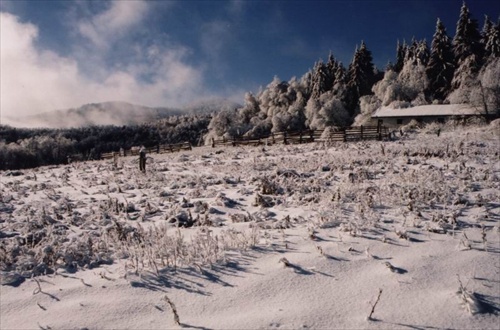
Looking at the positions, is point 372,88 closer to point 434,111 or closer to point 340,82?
point 340,82

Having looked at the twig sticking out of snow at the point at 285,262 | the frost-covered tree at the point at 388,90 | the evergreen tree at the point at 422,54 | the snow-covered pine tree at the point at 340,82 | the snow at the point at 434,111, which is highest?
the evergreen tree at the point at 422,54

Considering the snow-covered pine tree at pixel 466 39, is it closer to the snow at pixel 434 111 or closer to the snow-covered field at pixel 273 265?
the snow at pixel 434 111

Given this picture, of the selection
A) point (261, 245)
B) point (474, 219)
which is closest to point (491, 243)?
point (474, 219)

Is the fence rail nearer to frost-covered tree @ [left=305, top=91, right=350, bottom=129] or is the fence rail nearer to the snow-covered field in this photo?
the snow-covered field

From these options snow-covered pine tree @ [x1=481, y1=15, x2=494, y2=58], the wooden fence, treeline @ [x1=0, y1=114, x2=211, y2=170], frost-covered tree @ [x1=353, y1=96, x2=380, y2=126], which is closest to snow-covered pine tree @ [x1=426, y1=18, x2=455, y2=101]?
snow-covered pine tree @ [x1=481, y1=15, x2=494, y2=58]

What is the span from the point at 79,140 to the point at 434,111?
141829mm

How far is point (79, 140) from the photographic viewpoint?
14850 centimetres

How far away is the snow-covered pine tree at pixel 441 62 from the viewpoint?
63594 millimetres

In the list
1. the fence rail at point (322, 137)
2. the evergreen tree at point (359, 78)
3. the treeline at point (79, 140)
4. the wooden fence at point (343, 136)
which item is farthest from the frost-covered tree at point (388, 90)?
the treeline at point (79, 140)

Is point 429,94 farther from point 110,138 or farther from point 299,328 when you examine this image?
point 110,138

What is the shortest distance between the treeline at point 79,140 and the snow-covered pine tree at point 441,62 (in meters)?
73.5

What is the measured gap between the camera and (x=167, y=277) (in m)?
4.80

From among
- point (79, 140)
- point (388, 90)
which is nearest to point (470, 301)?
point (388, 90)

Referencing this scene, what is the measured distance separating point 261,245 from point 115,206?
5.13 m
